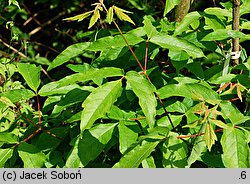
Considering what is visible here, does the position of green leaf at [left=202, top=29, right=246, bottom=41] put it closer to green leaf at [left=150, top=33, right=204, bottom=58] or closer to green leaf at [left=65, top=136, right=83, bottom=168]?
green leaf at [left=150, top=33, right=204, bottom=58]

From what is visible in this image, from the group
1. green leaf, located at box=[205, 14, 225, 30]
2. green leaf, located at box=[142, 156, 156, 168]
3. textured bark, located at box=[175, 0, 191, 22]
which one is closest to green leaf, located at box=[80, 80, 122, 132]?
green leaf, located at box=[142, 156, 156, 168]

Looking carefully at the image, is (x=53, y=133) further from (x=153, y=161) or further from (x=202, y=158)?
(x=202, y=158)

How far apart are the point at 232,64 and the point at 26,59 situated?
183 centimetres

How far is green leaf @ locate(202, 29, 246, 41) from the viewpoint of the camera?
1804mm

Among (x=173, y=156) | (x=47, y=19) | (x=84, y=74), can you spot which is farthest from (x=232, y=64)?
(x=47, y=19)

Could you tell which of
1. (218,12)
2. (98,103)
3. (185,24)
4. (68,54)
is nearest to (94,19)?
(98,103)

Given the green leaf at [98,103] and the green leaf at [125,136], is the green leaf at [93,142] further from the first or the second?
the green leaf at [98,103]

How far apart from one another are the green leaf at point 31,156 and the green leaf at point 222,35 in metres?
0.75

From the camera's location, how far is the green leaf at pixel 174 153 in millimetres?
1618

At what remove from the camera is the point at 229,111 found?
1.63 metres

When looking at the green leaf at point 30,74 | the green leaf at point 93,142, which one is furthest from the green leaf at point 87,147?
the green leaf at point 30,74

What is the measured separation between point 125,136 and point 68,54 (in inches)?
18.1

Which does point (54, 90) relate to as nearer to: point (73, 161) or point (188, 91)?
point (73, 161)

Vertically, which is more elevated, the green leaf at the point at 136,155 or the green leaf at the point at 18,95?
the green leaf at the point at 18,95
